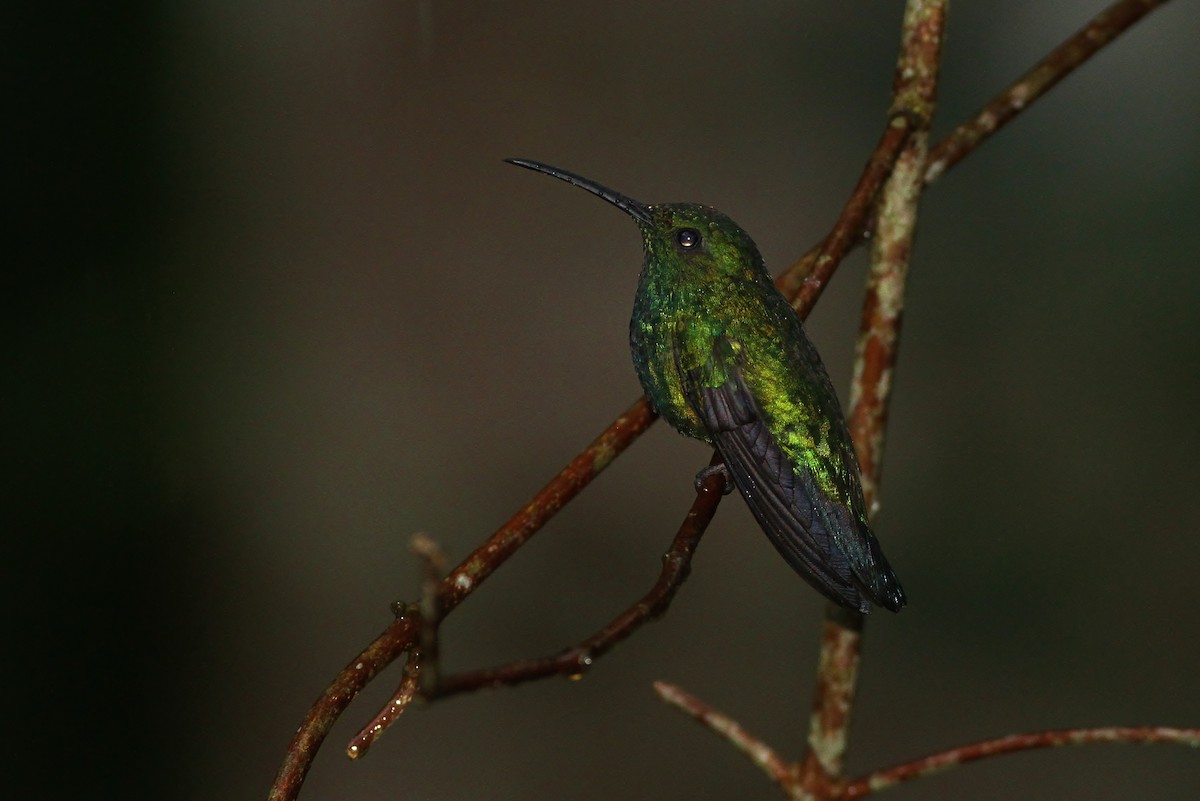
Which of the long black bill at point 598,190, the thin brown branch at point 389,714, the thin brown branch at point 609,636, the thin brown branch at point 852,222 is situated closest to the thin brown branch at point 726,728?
the thin brown branch at point 609,636

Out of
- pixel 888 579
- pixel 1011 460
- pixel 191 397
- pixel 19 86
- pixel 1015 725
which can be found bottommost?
pixel 1015 725

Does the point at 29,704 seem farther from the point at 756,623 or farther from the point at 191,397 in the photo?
the point at 756,623

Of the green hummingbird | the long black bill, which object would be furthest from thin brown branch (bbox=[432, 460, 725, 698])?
the long black bill

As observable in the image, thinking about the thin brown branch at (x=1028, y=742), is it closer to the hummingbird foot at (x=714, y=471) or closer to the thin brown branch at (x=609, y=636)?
the thin brown branch at (x=609, y=636)

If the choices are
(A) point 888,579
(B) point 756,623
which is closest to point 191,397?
(B) point 756,623

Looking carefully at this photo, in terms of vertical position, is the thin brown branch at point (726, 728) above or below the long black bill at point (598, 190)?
below
